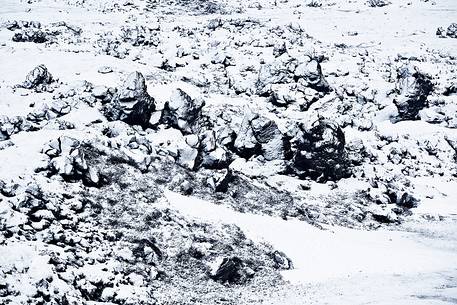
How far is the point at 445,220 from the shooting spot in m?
22.3

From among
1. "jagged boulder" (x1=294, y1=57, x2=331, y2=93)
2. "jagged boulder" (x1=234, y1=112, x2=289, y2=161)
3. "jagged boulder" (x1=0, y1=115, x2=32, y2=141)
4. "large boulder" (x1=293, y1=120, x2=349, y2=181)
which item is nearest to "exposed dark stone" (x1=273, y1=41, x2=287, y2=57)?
"jagged boulder" (x1=294, y1=57, x2=331, y2=93)

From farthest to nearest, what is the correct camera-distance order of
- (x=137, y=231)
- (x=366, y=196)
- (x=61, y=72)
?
(x=61, y=72) → (x=366, y=196) → (x=137, y=231)

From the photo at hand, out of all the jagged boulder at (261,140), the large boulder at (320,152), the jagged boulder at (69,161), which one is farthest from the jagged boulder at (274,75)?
the jagged boulder at (69,161)

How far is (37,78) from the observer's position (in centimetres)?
2833

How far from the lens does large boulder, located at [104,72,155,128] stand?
24688mm

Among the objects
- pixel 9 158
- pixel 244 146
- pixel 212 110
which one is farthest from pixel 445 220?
pixel 9 158

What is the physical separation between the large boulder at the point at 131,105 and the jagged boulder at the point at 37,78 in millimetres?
6657

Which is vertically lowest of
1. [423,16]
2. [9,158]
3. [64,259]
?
[64,259]

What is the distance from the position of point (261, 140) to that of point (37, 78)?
1707 cm

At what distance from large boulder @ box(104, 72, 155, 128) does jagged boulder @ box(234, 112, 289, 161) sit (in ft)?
20.8

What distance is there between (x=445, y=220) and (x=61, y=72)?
2902 cm

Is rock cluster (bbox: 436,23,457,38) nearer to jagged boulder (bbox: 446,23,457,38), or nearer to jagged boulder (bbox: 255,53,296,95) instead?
jagged boulder (bbox: 446,23,457,38)

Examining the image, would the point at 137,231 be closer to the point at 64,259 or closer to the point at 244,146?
the point at 64,259

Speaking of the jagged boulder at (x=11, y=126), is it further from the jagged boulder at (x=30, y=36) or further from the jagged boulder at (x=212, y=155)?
the jagged boulder at (x=30, y=36)
